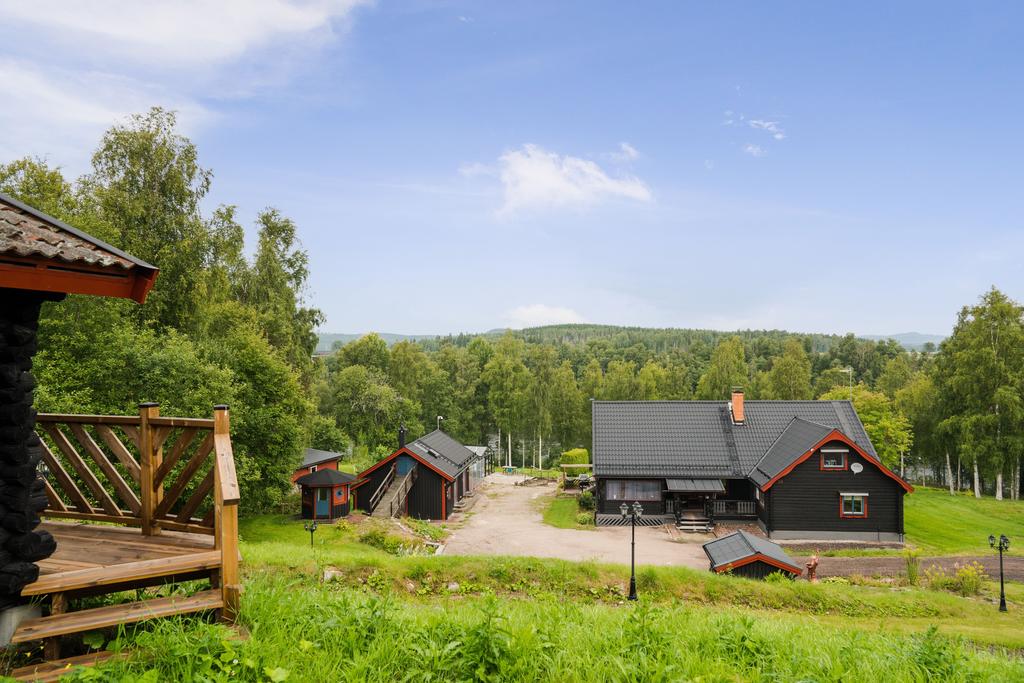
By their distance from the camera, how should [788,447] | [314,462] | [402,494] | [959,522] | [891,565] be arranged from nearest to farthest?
[891,565] < [788,447] < [402,494] < [959,522] < [314,462]

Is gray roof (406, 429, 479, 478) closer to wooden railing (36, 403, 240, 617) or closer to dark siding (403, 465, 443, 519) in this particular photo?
dark siding (403, 465, 443, 519)

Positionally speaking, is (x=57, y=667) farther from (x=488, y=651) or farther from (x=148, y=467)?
(x=488, y=651)

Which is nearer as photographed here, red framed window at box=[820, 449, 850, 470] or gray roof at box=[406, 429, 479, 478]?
red framed window at box=[820, 449, 850, 470]

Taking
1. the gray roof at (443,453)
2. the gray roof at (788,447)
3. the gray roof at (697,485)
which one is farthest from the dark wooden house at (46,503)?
the gray roof at (788,447)

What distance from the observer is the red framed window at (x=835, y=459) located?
2261 cm

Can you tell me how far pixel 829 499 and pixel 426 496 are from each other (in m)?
16.4

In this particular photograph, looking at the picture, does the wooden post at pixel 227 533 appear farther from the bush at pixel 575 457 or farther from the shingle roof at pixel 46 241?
the bush at pixel 575 457

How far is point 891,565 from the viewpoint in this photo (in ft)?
60.3

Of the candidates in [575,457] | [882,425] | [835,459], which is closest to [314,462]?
[575,457]

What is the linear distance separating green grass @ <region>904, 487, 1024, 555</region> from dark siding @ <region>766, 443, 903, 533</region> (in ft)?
5.24

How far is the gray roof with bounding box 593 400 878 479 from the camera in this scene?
25125 millimetres

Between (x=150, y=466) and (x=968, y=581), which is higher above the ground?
(x=150, y=466)

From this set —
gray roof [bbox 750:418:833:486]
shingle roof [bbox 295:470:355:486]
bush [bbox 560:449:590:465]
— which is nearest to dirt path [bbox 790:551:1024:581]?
gray roof [bbox 750:418:833:486]

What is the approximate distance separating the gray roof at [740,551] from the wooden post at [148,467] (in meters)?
14.2
